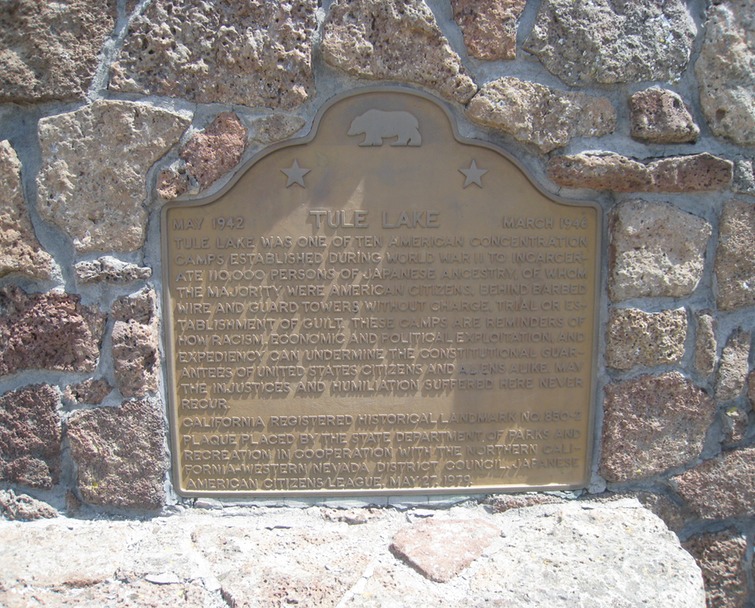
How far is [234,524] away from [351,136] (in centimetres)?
148

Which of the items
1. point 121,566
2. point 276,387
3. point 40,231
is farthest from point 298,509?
point 40,231

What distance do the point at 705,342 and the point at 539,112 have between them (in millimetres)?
1066

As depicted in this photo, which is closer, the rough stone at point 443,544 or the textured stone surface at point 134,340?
the rough stone at point 443,544

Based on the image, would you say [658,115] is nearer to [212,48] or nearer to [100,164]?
[212,48]

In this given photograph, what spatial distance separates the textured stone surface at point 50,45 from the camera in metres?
1.94

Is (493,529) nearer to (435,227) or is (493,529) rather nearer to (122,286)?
(435,227)

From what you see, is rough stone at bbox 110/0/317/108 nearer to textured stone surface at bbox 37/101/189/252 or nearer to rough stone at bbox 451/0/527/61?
textured stone surface at bbox 37/101/189/252

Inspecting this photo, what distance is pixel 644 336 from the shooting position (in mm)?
2164

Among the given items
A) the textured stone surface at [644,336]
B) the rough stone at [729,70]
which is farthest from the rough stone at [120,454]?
the rough stone at [729,70]

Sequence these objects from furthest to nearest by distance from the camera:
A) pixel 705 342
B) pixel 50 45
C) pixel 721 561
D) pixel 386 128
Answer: pixel 721 561 < pixel 705 342 < pixel 386 128 < pixel 50 45

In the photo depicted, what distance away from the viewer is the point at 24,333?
6.77 feet

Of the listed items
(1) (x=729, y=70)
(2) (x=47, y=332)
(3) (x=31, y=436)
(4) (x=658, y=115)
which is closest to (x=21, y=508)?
(3) (x=31, y=436)

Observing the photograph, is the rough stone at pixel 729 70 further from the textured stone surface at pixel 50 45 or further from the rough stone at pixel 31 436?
the rough stone at pixel 31 436

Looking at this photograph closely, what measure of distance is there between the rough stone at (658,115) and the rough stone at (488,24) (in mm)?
498
